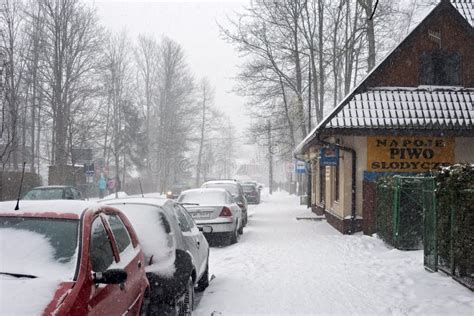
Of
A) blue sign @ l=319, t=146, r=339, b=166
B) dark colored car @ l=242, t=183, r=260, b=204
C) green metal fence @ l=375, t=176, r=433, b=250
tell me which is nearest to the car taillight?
green metal fence @ l=375, t=176, r=433, b=250

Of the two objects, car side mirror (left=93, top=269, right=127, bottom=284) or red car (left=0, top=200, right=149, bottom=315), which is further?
car side mirror (left=93, top=269, right=127, bottom=284)

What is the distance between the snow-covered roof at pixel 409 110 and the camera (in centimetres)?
1581

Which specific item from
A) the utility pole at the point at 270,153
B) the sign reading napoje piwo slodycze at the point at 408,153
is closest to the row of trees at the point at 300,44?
the utility pole at the point at 270,153

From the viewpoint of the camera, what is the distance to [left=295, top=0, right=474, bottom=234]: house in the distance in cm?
1593

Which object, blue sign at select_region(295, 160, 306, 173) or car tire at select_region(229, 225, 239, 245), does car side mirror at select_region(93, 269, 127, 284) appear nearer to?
car tire at select_region(229, 225, 239, 245)

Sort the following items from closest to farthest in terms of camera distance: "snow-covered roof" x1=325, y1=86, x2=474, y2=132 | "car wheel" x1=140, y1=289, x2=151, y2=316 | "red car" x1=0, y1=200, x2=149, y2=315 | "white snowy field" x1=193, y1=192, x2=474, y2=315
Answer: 1. "red car" x1=0, y1=200, x2=149, y2=315
2. "car wheel" x1=140, y1=289, x2=151, y2=316
3. "white snowy field" x1=193, y1=192, x2=474, y2=315
4. "snow-covered roof" x1=325, y1=86, x2=474, y2=132

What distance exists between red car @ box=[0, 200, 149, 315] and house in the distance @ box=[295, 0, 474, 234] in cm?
1142

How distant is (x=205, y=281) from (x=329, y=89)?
35.6 meters

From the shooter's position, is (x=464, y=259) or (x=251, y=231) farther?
(x=251, y=231)

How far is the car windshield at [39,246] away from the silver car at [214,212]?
30.6 feet

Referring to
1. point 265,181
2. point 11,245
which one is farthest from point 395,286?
point 265,181

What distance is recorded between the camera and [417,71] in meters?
17.2

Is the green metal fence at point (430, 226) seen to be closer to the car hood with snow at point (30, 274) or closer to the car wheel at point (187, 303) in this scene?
the car wheel at point (187, 303)

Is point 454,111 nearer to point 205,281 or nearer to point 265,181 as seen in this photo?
point 205,281
